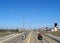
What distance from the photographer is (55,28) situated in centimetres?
Answer: 19438
